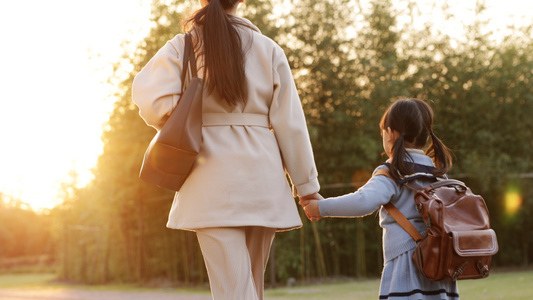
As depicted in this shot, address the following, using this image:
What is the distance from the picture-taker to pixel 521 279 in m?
8.98

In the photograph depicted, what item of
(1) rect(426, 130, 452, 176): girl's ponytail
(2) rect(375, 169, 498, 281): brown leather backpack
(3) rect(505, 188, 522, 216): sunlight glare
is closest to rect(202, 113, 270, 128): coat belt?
(2) rect(375, 169, 498, 281): brown leather backpack

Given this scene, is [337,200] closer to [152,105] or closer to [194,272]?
[152,105]

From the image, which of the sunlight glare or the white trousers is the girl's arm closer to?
the white trousers

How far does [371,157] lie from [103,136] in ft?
15.0

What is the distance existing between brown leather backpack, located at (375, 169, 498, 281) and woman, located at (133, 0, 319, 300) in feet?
1.51

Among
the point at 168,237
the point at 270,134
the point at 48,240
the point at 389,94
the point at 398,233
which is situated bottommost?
the point at 48,240

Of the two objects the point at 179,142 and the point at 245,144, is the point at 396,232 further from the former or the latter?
the point at 179,142

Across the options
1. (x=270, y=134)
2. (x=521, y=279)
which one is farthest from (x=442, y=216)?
(x=521, y=279)

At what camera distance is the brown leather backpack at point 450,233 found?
260cm

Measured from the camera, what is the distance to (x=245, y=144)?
2576 millimetres

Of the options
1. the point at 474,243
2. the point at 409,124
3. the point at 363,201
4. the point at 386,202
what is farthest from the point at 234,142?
the point at 474,243

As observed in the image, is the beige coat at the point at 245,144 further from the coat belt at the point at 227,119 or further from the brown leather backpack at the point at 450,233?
the brown leather backpack at the point at 450,233

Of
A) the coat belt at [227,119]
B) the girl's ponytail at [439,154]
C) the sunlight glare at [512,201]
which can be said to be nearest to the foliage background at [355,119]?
the sunlight glare at [512,201]

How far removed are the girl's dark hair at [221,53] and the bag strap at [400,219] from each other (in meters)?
0.65
